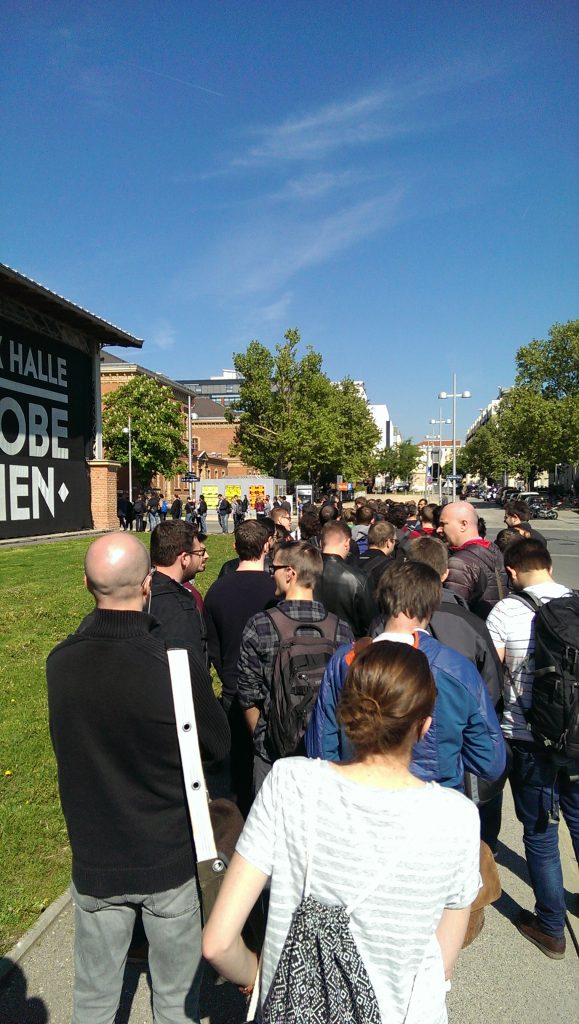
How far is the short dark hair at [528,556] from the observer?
3.50 m

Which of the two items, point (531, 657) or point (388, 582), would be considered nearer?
point (388, 582)

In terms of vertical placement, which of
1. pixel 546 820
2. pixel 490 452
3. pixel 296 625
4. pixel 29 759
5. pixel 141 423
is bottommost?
pixel 29 759

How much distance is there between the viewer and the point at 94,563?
87.1 inches

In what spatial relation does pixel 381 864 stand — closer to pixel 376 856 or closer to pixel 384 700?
pixel 376 856

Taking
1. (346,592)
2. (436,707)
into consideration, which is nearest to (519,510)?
(346,592)

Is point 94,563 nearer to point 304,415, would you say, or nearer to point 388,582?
Result: point 388,582

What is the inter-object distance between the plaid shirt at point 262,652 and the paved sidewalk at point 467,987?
3.63ft

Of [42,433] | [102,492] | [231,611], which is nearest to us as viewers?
[231,611]

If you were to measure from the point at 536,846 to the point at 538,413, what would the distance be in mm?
62335

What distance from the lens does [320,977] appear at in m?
1.38

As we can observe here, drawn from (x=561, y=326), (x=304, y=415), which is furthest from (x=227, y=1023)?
(x=561, y=326)

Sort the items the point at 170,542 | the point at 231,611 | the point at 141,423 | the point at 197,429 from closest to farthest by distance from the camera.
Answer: the point at 170,542, the point at 231,611, the point at 141,423, the point at 197,429

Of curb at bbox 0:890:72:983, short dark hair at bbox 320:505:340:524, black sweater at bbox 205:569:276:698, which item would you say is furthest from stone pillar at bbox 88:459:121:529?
curb at bbox 0:890:72:983

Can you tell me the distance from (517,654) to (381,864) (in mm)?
2141
